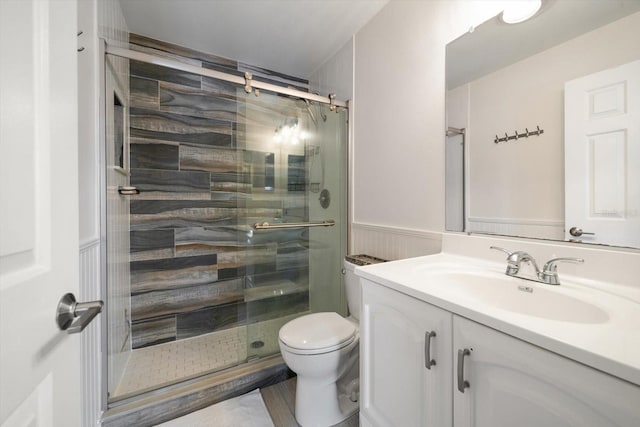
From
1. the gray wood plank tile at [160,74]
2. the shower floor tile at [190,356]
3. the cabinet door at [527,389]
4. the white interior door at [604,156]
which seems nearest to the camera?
the cabinet door at [527,389]

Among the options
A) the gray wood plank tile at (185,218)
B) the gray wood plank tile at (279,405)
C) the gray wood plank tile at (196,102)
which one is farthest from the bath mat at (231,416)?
the gray wood plank tile at (196,102)

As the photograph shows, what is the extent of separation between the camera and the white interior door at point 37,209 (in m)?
0.36

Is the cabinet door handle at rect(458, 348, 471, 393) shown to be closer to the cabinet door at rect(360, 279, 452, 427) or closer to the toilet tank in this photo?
the cabinet door at rect(360, 279, 452, 427)

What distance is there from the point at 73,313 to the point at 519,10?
1.77 metres

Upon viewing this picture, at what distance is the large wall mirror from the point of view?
2.73 ft

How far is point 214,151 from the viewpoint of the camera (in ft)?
7.38

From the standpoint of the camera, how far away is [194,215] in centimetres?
219

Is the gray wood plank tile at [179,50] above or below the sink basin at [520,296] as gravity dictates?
above

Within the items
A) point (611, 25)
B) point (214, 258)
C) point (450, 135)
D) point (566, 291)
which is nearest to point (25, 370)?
point (566, 291)

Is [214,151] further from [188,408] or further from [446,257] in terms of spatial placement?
[446,257]

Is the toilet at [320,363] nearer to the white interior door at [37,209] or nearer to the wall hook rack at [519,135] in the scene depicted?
the white interior door at [37,209]

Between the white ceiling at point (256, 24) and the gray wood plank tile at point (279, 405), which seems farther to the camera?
the white ceiling at point (256, 24)

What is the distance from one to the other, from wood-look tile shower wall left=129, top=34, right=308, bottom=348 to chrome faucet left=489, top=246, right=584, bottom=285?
4.40 feet

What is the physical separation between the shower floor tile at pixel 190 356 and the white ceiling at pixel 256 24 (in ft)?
6.93
